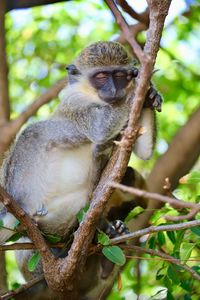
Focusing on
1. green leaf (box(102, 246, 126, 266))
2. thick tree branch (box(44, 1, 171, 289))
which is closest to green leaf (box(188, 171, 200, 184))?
thick tree branch (box(44, 1, 171, 289))

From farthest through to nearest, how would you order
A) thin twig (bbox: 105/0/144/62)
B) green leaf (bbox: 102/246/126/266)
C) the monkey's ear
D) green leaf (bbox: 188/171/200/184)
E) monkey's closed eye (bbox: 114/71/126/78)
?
1. the monkey's ear
2. monkey's closed eye (bbox: 114/71/126/78)
3. green leaf (bbox: 102/246/126/266)
4. green leaf (bbox: 188/171/200/184)
5. thin twig (bbox: 105/0/144/62)

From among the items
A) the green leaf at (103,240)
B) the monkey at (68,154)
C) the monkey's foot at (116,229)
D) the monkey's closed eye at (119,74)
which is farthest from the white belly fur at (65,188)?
the green leaf at (103,240)

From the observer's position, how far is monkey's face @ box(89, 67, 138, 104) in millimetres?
3855

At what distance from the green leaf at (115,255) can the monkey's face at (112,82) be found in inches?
37.9

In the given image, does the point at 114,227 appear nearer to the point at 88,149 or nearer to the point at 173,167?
the point at 88,149

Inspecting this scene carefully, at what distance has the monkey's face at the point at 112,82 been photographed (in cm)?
385

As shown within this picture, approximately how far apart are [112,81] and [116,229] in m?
0.85

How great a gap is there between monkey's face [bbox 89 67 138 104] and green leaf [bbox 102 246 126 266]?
962 mm

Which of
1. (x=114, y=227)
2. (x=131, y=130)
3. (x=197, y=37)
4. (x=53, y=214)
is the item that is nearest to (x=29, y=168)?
(x=53, y=214)

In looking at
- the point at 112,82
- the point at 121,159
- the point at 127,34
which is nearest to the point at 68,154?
the point at 112,82

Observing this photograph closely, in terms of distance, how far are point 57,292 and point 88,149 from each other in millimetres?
889

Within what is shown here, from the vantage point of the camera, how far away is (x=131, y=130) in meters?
2.62

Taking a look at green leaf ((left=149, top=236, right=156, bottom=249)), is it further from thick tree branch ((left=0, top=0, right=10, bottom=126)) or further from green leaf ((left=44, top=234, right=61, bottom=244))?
thick tree branch ((left=0, top=0, right=10, bottom=126))

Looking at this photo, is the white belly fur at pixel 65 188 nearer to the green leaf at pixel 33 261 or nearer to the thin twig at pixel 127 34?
the green leaf at pixel 33 261
